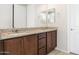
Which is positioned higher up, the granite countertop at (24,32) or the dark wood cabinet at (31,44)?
the granite countertop at (24,32)

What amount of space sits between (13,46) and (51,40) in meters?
0.46

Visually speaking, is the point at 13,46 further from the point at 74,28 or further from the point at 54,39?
the point at 74,28

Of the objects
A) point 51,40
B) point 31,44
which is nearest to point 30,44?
point 31,44

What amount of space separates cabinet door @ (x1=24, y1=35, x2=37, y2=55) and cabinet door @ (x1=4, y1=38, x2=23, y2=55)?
70mm

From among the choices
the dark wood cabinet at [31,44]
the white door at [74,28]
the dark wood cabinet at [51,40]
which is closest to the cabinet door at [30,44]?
the dark wood cabinet at [31,44]

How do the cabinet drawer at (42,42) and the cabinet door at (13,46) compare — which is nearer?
the cabinet door at (13,46)

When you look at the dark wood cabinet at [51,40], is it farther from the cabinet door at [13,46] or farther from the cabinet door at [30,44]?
the cabinet door at [13,46]

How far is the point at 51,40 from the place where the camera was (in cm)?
139

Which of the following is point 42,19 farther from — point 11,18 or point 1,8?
point 1,8

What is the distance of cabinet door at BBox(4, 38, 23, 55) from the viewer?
4.03 ft

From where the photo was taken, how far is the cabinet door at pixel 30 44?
51.6 inches

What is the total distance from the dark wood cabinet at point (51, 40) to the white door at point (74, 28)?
0.19 meters

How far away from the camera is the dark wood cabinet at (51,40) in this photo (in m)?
1.35
